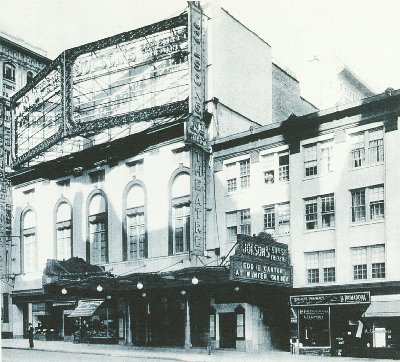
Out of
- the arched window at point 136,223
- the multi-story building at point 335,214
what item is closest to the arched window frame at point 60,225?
the arched window at point 136,223

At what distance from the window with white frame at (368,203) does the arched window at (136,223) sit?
13.7 metres

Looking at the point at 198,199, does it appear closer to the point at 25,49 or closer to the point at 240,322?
the point at 240,322

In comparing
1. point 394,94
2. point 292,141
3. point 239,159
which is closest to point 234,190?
point 239,159

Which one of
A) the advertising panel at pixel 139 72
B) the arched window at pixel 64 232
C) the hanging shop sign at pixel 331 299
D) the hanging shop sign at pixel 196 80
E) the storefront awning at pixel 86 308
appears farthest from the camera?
the arched window at pixel 64 232

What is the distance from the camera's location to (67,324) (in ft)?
128

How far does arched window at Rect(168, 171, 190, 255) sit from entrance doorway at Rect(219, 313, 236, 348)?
4495mm

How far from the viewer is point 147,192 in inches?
1373

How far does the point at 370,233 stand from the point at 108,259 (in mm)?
17681

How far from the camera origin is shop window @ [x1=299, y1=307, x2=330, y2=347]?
2684cm

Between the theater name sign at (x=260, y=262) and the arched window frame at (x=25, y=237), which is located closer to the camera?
the theater name sign at (x=260, y=262)

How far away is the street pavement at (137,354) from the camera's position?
2424 cm

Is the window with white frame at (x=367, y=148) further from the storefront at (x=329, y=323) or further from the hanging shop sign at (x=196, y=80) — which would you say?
the hanging shop sign at (x=196, y=80)

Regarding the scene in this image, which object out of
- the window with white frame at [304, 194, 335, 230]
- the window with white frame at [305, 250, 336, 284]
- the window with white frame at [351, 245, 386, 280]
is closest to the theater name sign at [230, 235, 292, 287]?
the window with white frame at [305, 250, 336, 284]

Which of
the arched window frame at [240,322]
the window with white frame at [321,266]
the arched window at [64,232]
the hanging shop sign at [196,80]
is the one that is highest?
the hanging shop sign at [196,80]
